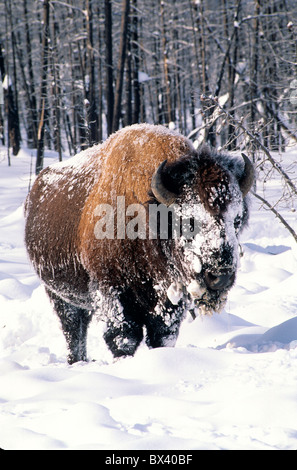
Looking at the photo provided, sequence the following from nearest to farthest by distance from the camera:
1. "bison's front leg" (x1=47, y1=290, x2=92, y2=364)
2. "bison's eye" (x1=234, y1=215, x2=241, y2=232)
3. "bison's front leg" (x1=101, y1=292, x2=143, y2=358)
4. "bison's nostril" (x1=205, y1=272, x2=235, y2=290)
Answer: "bison's nostril" (x1=205, y1=272, x2=235, y2=290), "bison's eye" (x1=234, y1=215, x2=241, y2=232), "bison's front leg" (x1=101, y1=292, x2=143, y2=358), "bison's front leg" (x1=47, y1=290, x2=92, y2=364)

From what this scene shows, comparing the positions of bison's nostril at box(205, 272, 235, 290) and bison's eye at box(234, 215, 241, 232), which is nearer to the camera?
bison's nostril at box(205, 272, 235, 290)

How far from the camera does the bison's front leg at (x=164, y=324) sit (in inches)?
172

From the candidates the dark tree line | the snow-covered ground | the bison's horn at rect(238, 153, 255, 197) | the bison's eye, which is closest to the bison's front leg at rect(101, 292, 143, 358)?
the snow-covered ground

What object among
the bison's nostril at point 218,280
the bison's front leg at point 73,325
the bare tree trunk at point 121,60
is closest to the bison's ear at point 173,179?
the bison's nostril at point 218,280

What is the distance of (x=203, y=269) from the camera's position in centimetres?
366

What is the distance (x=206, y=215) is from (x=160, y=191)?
390 mm

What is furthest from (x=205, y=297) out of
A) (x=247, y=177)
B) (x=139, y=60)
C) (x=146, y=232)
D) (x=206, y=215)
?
(x=139, y=60)

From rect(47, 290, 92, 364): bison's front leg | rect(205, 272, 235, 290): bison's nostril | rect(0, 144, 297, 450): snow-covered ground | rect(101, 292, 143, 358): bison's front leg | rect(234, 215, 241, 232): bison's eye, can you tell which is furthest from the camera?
rect(47, 290, 92, 364): bison's front leg

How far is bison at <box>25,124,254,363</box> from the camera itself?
3742 mm

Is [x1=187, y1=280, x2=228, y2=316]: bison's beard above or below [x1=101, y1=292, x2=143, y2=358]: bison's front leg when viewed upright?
above

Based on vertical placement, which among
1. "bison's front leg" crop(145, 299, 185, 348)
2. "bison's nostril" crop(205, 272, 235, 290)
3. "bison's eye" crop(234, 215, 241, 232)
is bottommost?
"bison's front leg" crop(145, 299, 185, 348)

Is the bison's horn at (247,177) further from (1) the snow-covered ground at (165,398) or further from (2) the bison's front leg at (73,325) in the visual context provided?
(2) the bison's front leg at (73,325)

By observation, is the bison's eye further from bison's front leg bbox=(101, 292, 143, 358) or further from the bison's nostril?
bison's front leg bbox=(101, 292, 143, 358)

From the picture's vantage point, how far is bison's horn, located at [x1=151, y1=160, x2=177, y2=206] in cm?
380
